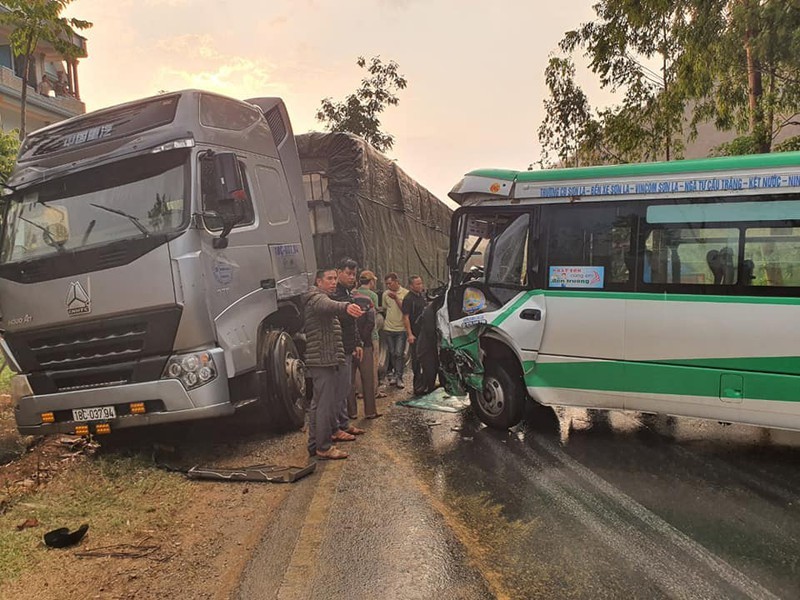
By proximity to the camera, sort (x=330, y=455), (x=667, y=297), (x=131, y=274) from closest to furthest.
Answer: (x=131, y=274)
(x=667, y=297)
(x=330, y=455)

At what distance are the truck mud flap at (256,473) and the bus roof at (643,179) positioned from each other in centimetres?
322

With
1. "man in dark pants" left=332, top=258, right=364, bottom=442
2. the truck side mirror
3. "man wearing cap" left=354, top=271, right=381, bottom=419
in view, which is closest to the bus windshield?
the truck side mirror

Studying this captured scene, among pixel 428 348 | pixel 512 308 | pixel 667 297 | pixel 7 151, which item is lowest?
pixel 428 348

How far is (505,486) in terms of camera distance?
4.65 meters

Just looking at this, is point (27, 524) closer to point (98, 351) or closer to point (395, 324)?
point (98, 351)

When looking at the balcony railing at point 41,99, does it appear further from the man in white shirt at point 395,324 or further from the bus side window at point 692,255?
the bus side window at point 692,255

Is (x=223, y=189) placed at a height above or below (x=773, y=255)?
above

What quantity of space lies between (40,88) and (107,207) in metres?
17.9

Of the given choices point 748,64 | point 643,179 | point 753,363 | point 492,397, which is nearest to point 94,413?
point 492,397

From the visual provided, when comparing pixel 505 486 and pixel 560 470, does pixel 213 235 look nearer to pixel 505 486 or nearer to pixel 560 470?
pixel 505 486

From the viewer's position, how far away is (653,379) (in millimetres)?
5250

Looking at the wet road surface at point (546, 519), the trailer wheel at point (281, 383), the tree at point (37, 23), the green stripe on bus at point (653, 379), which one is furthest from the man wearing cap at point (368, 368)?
the tree at point (37, 23)

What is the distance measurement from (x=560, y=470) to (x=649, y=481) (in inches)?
27.6

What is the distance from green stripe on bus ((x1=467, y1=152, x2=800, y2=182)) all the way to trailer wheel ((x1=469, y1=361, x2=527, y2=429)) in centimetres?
196
